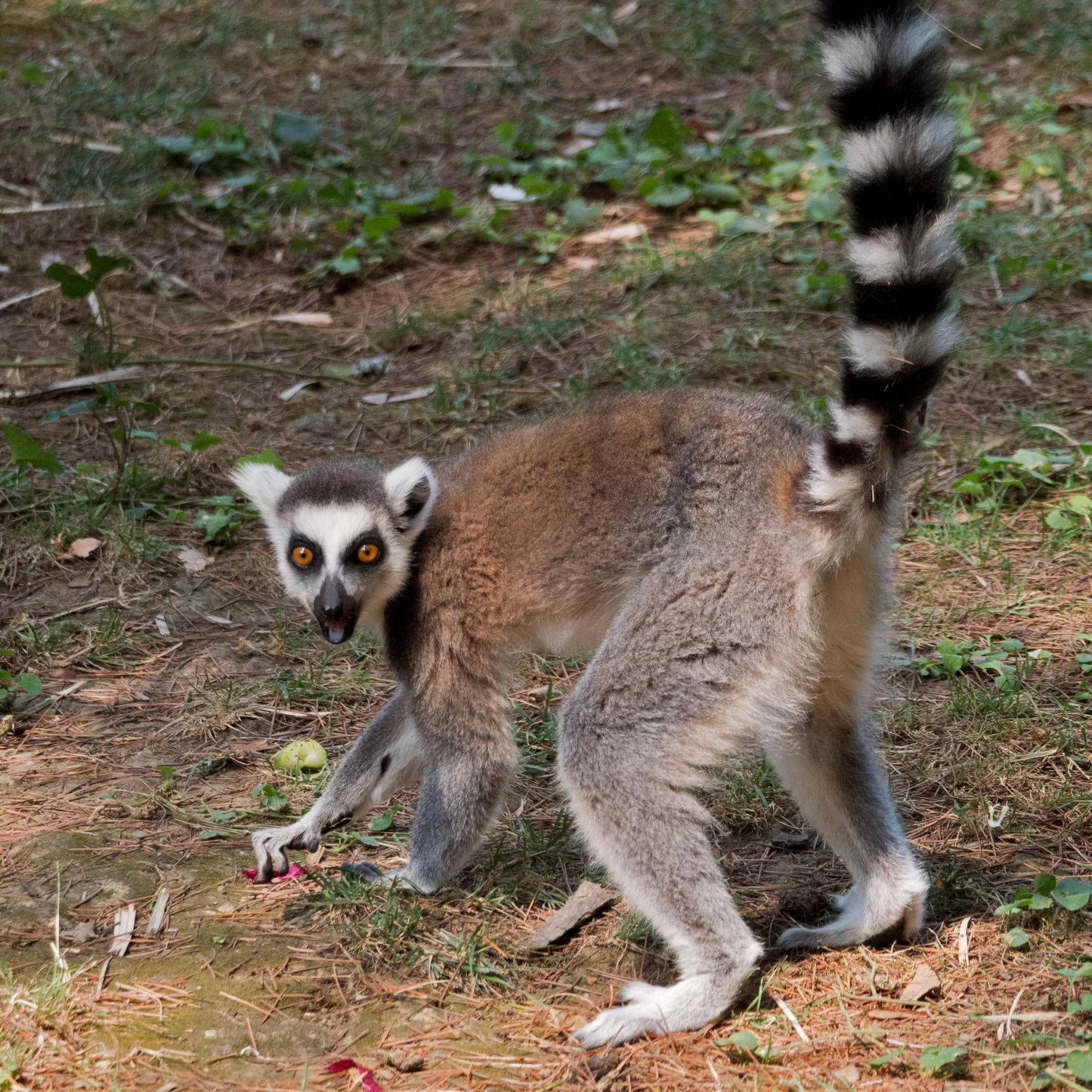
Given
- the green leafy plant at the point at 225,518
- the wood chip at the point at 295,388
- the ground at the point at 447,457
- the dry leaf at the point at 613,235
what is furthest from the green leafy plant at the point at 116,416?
the dry leaf at the point at 613,235

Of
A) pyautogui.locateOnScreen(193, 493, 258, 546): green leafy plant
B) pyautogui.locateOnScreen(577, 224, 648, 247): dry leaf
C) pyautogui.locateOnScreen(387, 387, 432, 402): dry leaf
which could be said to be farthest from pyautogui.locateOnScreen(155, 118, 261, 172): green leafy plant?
pyautogui.locateOnScreen(193, 493, 258, 546): green leafy plant

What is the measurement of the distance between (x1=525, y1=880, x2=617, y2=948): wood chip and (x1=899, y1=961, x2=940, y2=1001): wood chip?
81 cm

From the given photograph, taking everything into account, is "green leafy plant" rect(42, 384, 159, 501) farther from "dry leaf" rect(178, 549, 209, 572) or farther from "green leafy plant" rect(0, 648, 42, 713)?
"green leafy plant" rect(0, 648, 42, 713)

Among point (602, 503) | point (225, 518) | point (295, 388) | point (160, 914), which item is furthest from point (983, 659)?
point (295, 388)

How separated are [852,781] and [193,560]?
9.89ft

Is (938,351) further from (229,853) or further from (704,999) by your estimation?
(229,853)

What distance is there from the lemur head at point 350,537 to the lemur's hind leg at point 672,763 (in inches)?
34.2

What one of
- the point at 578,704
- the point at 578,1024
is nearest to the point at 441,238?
the point at 578,704

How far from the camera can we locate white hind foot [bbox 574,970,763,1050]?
8.57 feet

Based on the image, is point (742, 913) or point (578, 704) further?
point (742, 913)

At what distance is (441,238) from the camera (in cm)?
732

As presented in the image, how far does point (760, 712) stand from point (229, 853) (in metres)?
1.66

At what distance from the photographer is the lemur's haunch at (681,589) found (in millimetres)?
2553

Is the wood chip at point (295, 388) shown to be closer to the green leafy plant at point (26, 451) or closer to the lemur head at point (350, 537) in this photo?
the green leafy plant at point (26, 451)
